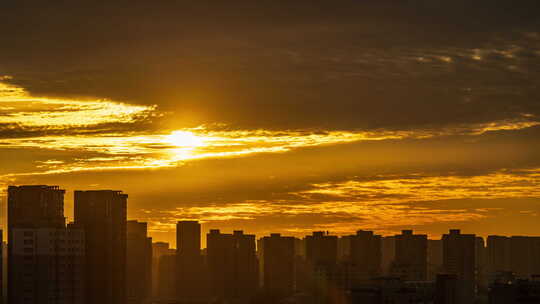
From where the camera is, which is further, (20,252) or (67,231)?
(67,231)

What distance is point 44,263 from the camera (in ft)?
551

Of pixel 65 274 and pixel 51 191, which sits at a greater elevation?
pixel 51 191

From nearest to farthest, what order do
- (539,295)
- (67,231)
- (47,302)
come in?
(539,295)
(47,302)
(67,231)

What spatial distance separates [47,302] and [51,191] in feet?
105

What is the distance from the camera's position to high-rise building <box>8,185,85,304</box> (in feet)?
552

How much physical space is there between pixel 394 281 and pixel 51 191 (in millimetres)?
66131

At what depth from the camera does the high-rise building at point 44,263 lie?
552 feet

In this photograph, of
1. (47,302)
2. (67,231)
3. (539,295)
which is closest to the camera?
(539,295)

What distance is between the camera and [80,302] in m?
170

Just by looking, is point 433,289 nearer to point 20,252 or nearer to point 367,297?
point 367,297

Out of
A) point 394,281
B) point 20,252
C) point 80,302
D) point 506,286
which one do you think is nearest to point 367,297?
point 394,281

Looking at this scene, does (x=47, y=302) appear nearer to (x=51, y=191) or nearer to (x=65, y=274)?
(x=65, y=274)

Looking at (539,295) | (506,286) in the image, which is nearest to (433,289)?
(506,286)

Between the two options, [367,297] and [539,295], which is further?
[367,297]
